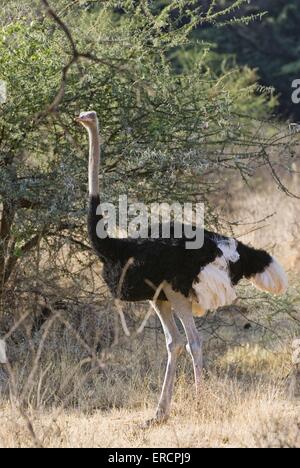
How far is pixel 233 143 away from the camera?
296 inches

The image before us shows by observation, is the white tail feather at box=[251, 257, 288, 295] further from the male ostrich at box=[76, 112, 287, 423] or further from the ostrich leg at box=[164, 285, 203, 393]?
the ostrich leg at box=[164, 285, 203, 393]

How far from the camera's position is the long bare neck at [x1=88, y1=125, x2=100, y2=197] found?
5824 millimetres

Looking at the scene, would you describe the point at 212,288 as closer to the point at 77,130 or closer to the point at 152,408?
the point at 152,408

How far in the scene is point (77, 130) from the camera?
289 inches

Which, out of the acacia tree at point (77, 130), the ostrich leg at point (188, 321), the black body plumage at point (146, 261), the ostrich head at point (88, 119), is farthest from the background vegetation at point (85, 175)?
the black body plumage at point (146, 261)

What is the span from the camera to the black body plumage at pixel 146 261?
5.81 metres

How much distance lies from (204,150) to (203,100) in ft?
1.16

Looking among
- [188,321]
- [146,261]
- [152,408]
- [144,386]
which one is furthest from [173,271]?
[144,386]

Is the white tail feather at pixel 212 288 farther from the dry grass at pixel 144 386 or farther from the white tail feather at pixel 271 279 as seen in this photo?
the dry grass at pixel 144 386

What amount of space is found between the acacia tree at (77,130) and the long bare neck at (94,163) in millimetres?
901

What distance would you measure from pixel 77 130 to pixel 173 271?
5.76 ft

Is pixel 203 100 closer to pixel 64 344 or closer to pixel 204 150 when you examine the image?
pixel 204 150

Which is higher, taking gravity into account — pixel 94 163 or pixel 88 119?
pixel 88 119

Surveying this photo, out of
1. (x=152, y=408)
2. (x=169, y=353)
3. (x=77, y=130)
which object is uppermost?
(x=77, y=130)
